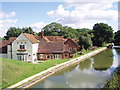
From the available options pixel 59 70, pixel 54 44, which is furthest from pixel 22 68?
pixel 54 44

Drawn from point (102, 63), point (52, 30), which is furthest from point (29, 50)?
point (52, 30)

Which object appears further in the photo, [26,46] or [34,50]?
[34,50]

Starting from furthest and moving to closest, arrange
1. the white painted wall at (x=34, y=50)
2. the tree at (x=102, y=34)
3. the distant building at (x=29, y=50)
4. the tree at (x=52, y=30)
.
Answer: the tree at (x=52, y=30)
the tree at (x=102, y=34)
the white painted wall at (x=34, y=50)
the distant building at (x=29, y=50)

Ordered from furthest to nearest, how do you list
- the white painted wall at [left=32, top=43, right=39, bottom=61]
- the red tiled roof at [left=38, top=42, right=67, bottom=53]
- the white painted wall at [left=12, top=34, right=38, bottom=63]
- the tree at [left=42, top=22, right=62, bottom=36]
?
1. the tree at [left=42, top=22, right=62, bottom=36]
2. the red tiled roof at [left=38, top=42, right=67, bottom=53]
3. the white painted wall at [left=32, top=43, right=39, bottom=61]
4. the white painted wall at [left=12, top=34, right=38, bottom=63]

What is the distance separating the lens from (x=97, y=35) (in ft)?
221

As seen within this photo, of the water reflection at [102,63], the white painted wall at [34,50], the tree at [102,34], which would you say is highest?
the tree at [102,34]

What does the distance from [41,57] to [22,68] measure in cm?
1072

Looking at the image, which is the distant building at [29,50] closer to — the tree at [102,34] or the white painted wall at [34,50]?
the white painted wall at [34,50]

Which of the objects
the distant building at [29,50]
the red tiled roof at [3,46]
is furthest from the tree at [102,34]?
the red tiled roof at [3,46]

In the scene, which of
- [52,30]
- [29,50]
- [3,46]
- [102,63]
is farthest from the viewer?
[52,30]

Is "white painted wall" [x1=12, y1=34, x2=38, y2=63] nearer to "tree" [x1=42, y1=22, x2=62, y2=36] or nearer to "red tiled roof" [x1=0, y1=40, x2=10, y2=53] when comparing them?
"red tiled roof" [x1=0, y1=40, x2=10, y2=53]

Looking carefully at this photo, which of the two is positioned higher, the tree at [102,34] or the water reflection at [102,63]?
the tree at [102,34]

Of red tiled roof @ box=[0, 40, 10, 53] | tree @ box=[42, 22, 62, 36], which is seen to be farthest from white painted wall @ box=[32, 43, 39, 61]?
tree @ box=[42, 22, 62, 36]

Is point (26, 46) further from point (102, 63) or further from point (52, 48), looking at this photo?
point (102, 63)
